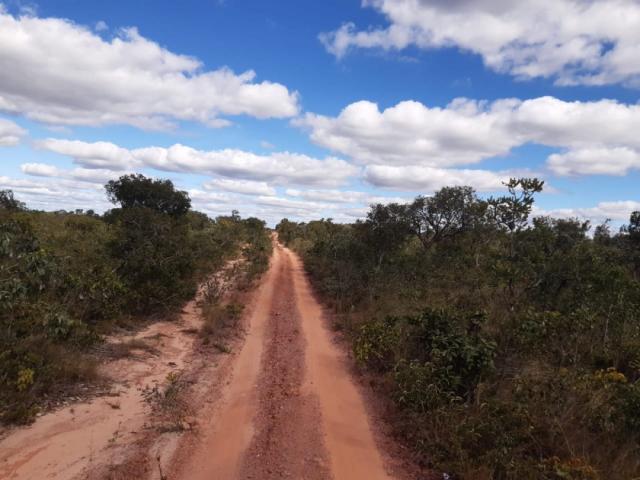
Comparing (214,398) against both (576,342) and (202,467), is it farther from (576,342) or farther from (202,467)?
(576,342)

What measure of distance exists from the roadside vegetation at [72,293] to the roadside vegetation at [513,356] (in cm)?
511

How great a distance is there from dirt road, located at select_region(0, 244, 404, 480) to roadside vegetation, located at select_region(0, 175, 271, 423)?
735 millimetres

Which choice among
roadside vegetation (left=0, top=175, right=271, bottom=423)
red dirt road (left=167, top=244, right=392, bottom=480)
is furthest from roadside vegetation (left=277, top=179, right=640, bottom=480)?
roadside vegetation (left=0, top=175, right=271, bottom=423)

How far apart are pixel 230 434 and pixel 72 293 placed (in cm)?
515

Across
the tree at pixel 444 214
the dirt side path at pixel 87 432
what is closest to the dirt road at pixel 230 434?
the dirt side path at pixel 87 432

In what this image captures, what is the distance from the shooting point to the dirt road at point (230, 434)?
5.21 meters

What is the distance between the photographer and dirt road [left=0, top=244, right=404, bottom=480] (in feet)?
17.1

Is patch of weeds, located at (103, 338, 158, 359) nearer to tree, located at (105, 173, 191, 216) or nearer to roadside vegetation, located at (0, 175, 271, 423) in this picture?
roadside vegetation, located at (0, 175, 271, 423)

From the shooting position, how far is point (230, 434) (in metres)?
6.23

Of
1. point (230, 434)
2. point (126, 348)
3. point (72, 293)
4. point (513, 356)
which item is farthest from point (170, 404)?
point (513, 356)

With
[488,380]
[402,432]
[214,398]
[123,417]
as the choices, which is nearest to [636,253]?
[488,380]

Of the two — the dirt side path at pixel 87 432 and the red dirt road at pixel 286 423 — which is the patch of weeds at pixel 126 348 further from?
the red dirt road at pixel 286 423

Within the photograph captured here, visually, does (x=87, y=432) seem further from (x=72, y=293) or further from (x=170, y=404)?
→ (x=72, y=293)

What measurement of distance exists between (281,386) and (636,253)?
61.4ft
